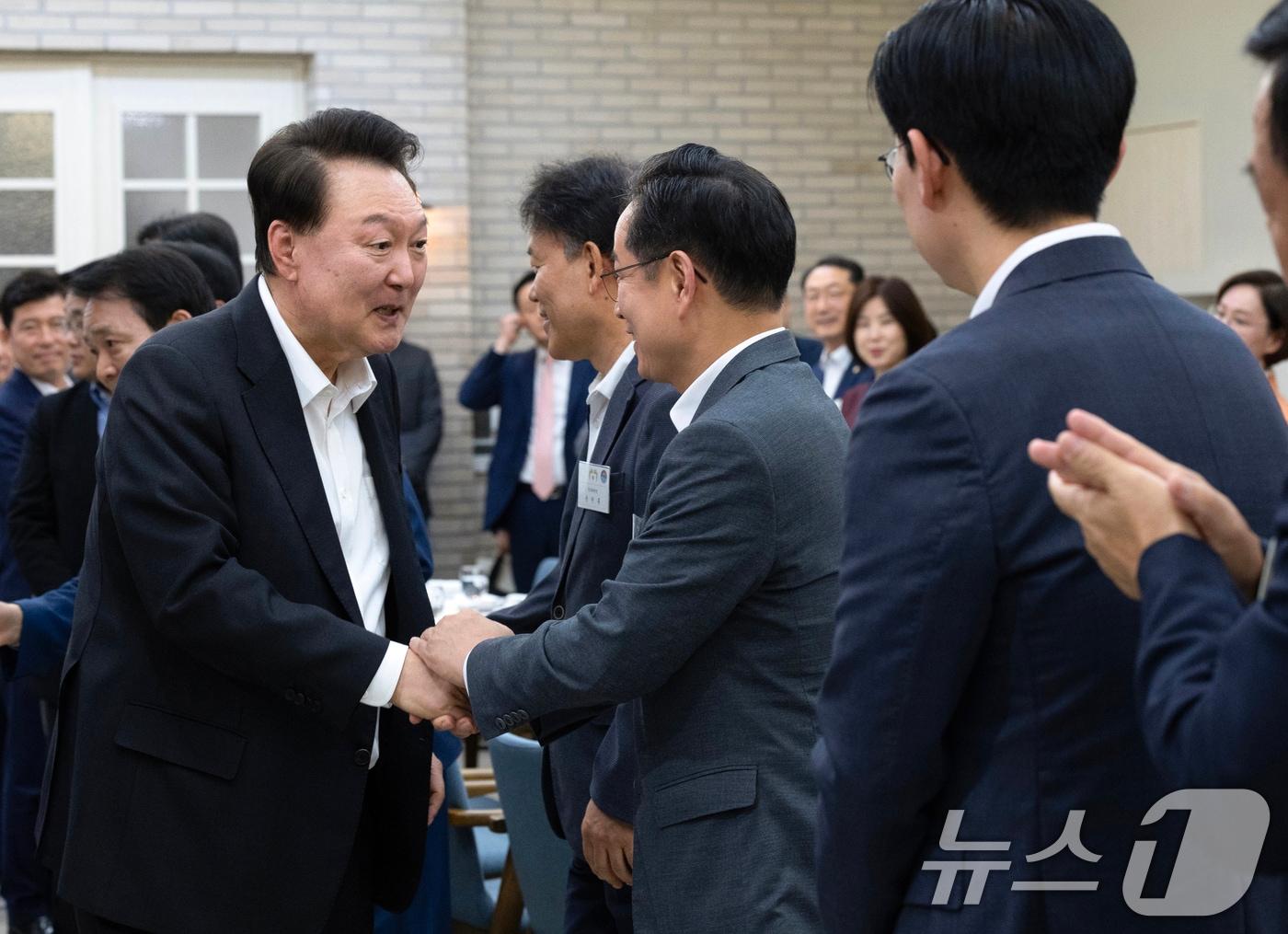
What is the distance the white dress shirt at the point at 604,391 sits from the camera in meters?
2.60

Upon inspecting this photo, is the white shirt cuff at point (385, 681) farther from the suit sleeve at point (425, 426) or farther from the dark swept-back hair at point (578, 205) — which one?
the suit sleeve at point (425, 426)

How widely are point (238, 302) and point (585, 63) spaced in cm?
729

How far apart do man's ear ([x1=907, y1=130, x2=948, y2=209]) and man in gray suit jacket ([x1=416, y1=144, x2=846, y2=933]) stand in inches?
21.0

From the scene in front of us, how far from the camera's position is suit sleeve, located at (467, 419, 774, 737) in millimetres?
1846

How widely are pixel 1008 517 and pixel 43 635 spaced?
6.25 feet

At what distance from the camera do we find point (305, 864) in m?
2.05

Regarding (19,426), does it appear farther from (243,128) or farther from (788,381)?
(243,128)

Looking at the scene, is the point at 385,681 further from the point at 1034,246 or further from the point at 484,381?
the point at 484,381

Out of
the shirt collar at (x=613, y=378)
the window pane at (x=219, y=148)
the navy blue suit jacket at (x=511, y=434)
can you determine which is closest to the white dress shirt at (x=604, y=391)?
the shirt collar at (x=613, y=378)

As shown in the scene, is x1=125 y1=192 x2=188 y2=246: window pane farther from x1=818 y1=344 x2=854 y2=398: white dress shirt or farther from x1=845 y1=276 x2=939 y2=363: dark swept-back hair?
x1=845 y1=276 x2=939 y2=363: dark swept-back hair

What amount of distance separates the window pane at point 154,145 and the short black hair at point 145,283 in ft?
18.1

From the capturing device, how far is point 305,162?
7.15ft

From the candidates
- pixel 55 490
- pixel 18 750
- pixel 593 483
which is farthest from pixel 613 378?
pixel 18 750

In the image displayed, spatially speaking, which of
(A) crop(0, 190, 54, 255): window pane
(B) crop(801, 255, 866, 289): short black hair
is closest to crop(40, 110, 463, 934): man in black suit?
(B) crop(801, 255, 866, 289): short black hair
